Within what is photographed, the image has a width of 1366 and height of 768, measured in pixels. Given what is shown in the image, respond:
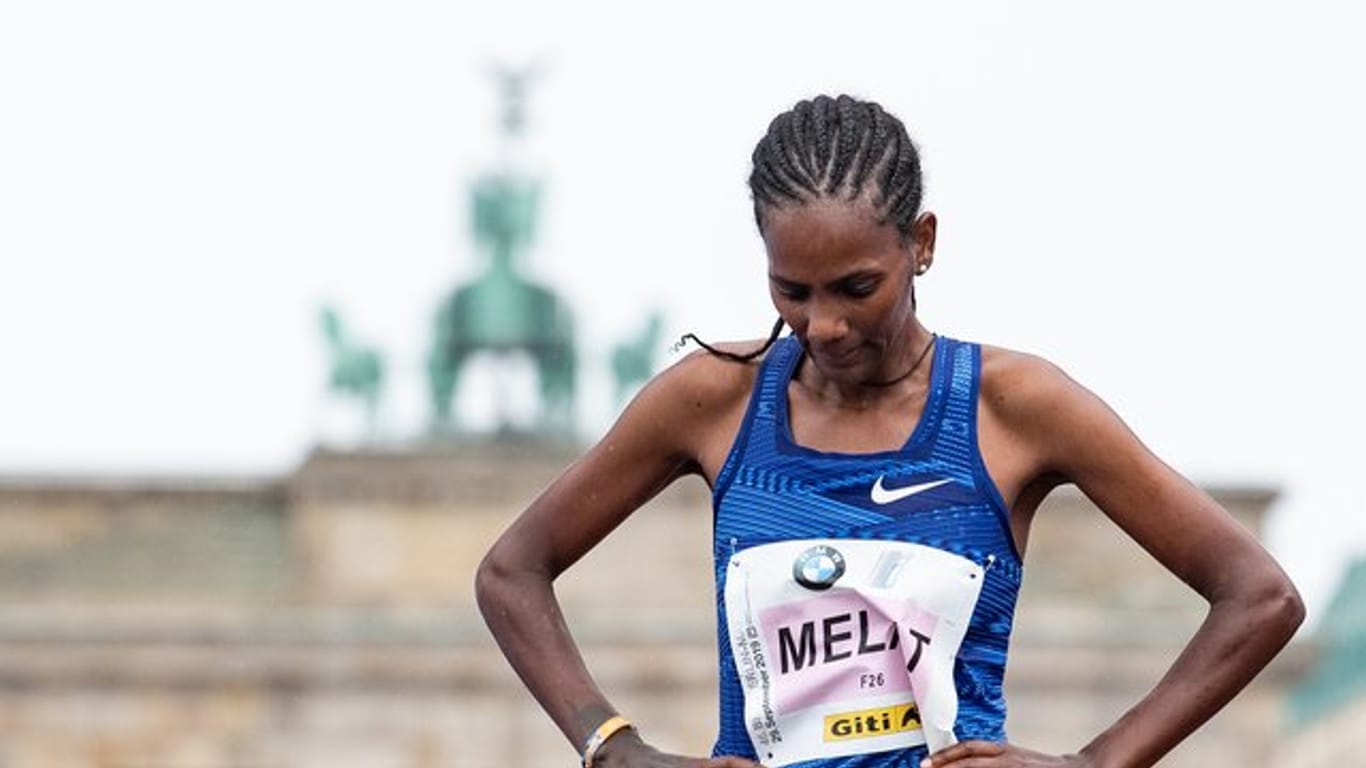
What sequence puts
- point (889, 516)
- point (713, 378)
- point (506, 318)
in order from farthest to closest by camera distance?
1. point (506, 318)
2. point (713, 378)
3. point (889, 516)

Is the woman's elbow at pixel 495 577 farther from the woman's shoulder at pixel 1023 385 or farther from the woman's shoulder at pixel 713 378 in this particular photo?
the woman's shoulder at pixel 1023 385

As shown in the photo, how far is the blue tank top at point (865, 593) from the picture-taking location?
534 cm

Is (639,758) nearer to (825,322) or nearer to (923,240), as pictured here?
(825,322)

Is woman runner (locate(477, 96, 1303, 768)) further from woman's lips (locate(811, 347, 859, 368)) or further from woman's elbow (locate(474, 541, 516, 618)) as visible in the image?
woman's elbow (locate(474, 541, 516, 618))

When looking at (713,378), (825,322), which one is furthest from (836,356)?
(713,378)

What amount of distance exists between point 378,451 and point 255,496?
6.60ft

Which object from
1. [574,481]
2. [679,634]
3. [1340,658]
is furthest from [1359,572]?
[574,481]

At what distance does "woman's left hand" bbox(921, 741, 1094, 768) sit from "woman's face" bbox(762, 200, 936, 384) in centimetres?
47

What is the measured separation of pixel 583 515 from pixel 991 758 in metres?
0.71

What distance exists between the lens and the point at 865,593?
5328 mm

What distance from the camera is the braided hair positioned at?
17.5ft

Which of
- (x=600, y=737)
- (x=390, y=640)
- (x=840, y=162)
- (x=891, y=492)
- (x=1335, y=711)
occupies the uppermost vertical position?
(x=840, y=162)

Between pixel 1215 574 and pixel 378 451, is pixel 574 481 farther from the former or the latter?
pixel 378 451

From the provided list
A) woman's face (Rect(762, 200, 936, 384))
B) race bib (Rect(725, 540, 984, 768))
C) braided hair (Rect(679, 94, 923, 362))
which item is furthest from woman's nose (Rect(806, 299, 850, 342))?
race bib (Rect(725, 540, 984, 768))
